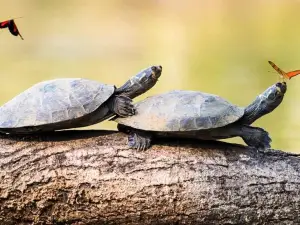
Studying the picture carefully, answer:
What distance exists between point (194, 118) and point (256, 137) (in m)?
0.22

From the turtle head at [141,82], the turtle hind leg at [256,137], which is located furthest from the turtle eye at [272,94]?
the turtle head at [141,82]

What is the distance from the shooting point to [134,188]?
151 cm

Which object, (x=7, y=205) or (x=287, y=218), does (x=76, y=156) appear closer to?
(x=7, y=205)

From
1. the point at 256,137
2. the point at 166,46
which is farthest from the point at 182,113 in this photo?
the point at 166,46

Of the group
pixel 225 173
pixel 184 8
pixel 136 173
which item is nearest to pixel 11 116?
pixel 136 173

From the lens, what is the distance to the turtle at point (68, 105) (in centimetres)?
156

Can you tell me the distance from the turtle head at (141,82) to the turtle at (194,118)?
0.04 m

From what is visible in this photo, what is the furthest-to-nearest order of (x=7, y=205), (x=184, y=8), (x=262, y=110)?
(x=184, y=8)
(x=262, y=110)
(x=7, y=205)

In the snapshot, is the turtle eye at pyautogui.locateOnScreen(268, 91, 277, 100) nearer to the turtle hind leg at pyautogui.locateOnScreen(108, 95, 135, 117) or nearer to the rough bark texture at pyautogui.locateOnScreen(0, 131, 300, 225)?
the rough bark texture at pyautogui.locateOnScreen(0, 131, 300, 225)

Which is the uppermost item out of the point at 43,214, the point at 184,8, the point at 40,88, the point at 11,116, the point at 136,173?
the point at 184,8

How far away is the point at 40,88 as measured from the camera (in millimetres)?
1631

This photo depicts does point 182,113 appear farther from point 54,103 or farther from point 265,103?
point 54,103

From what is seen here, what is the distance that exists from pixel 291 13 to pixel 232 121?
3.13m

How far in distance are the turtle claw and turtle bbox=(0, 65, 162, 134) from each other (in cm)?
7
